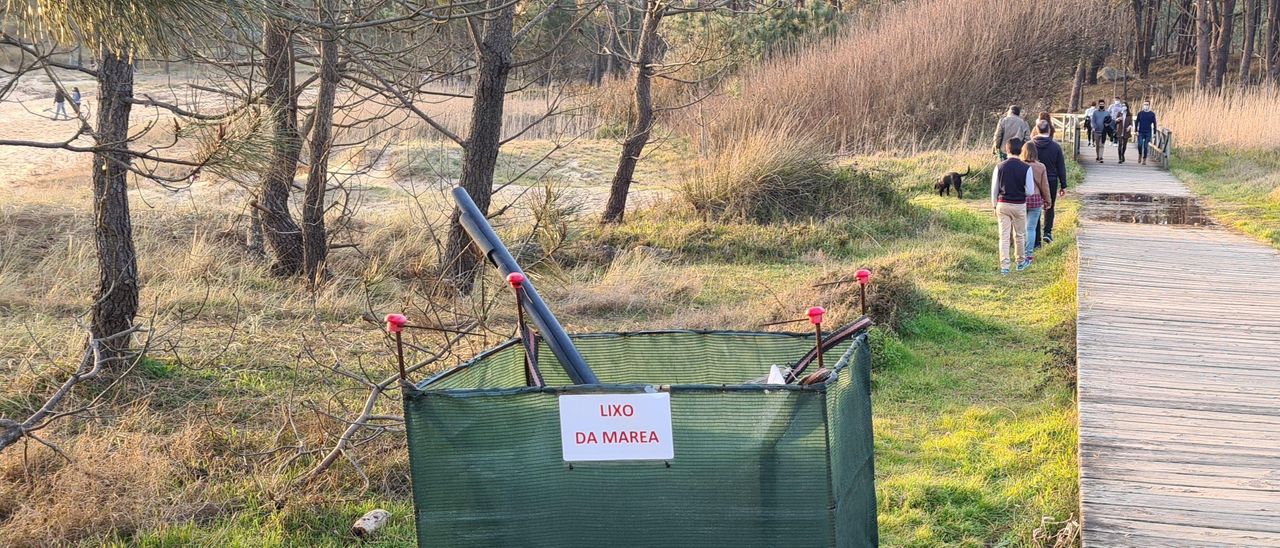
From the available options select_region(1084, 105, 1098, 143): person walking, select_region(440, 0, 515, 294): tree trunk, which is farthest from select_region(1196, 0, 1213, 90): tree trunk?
select_region(440, 0, 515, 294): tree trunk

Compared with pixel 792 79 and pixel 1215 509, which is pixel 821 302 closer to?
pixel 1215 509

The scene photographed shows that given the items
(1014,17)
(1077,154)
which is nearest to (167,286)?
(1077,154)

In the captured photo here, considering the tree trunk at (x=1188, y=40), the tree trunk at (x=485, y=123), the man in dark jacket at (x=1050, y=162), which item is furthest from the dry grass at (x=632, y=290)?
the tree trunk at (x=1188, y=40)

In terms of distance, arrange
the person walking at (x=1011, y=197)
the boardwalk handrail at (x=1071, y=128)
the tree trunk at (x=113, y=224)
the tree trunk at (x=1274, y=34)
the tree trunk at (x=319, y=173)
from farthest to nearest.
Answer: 1. the tree trunk at (x=1274, y=34)
2. the boardwalk handrail at (x=1071, y=128)
3. the person walking at (x=1011, y=197)
4. the tree trunk at (x=319, y=173)
5. the tree trunk at (x=113, y=224)

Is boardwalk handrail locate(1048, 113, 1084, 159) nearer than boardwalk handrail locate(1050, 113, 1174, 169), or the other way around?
boardwalk handrail locate(1050, 113, 1174, 169)

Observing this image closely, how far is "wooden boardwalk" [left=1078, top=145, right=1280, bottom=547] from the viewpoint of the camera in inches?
182

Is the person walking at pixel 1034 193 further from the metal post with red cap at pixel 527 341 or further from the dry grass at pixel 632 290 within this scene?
the metal post with red cap at pixel 527 341

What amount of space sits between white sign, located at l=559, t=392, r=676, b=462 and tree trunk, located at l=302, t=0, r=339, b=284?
635cm

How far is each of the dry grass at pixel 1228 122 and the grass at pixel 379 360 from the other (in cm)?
1347

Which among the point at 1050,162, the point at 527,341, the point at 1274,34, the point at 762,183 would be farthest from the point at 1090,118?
the point at 1274,34

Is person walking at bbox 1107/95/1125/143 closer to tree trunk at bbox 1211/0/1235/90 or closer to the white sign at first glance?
tree trunk at bbox 1211/0/1235/90

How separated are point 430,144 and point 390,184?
11.1 feet

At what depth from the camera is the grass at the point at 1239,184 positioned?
48.5 feet

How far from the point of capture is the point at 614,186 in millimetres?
15383
